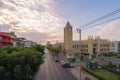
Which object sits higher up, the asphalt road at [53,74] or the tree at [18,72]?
the tree at [18,72]

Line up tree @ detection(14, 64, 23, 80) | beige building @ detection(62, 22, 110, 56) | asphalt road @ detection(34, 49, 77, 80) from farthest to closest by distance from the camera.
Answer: beige building @ detection(62, 22, 110, 56) → asphalt road @ detection(34, 49, 77, 80) → tree @ detection(14, 64, 23, 80)

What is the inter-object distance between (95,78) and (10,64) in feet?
84.3

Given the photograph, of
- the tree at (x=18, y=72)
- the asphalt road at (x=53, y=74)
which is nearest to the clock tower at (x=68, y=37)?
the asphalt road at (x=53, y=74)

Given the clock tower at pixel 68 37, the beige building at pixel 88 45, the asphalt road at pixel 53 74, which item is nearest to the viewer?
the asphalt road at pixel 53 74

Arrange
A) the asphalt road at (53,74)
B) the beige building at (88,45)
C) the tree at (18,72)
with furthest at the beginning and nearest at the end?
the beige building at (88,45) < the asphalt road at (53,74) < the tree at (18,72)

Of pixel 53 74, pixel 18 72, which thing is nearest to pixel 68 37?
pixel 53 74

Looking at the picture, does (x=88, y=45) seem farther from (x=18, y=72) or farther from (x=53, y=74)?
(x=18, y=72)

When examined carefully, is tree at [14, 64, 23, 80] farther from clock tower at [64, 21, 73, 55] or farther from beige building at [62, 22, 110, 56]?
clock tower at [64, 21, 73, 55]

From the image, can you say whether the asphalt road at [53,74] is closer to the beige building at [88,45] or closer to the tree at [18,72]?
the tree at [18,72]

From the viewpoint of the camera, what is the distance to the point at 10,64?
2873cm

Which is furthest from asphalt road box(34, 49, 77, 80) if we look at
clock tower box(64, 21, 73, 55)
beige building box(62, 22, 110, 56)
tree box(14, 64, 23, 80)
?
clock tower box(64, 21, 73, 55)

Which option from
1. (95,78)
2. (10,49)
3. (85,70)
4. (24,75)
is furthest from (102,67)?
(24,75)

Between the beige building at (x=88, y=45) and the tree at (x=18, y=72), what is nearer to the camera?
the tree at (x=18, y=72)

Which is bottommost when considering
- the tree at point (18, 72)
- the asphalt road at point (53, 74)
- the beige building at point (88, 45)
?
the asphalt road at point (53, 74)
